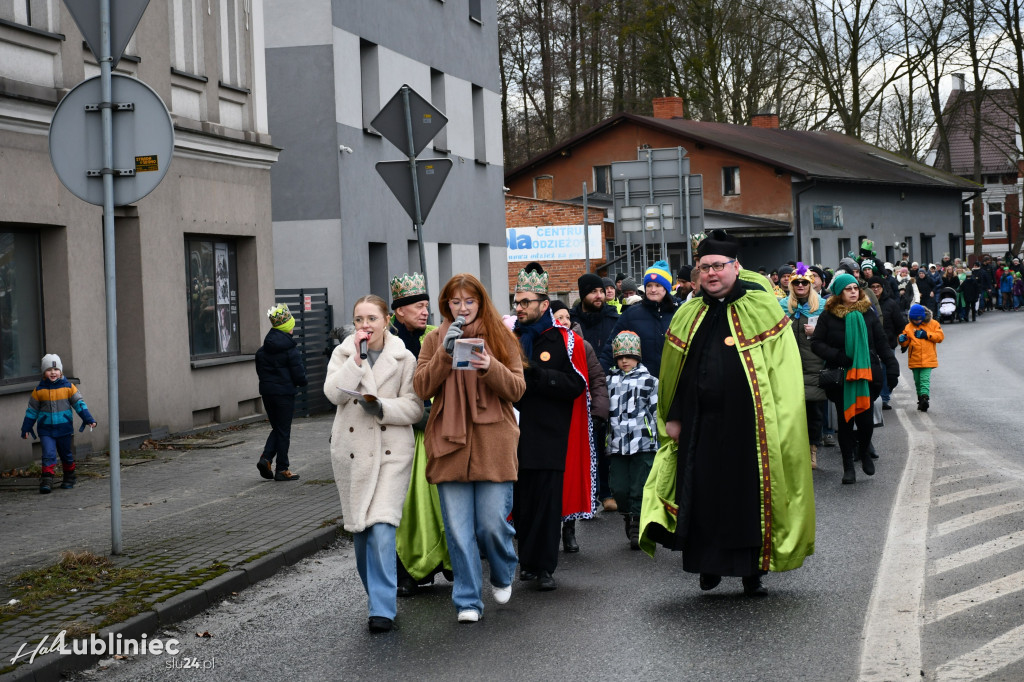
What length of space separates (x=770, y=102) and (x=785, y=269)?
39.3 meters

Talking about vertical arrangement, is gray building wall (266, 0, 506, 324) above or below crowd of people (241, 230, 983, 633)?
above

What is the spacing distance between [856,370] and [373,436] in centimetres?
620

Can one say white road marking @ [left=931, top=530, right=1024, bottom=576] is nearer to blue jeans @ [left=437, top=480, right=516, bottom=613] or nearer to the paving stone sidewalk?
blue jeans @ [left=437, top=480, right=516, bottom=613]

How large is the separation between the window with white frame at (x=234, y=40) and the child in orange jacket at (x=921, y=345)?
30.8 ft

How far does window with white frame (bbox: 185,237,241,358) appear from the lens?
17.4 m

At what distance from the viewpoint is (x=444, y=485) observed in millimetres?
7109

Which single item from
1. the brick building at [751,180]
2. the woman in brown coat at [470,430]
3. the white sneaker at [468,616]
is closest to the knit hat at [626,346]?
the woman in brown coat at [470,430]

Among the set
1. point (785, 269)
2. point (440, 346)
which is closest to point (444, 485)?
point (440, 346)

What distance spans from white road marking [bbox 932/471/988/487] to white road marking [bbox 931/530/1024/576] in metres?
2.58

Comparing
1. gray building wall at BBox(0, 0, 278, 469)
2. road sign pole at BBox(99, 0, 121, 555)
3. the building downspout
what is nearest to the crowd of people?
road sign pole at BBox(99, 0, 121, 555)

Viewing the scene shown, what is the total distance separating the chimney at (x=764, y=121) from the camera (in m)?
57.1

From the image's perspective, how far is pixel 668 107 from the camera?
52.7 metres

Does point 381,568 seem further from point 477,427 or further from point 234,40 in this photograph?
point 234,40

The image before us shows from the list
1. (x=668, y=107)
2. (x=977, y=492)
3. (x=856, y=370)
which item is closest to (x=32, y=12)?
(x=856, y=370)
